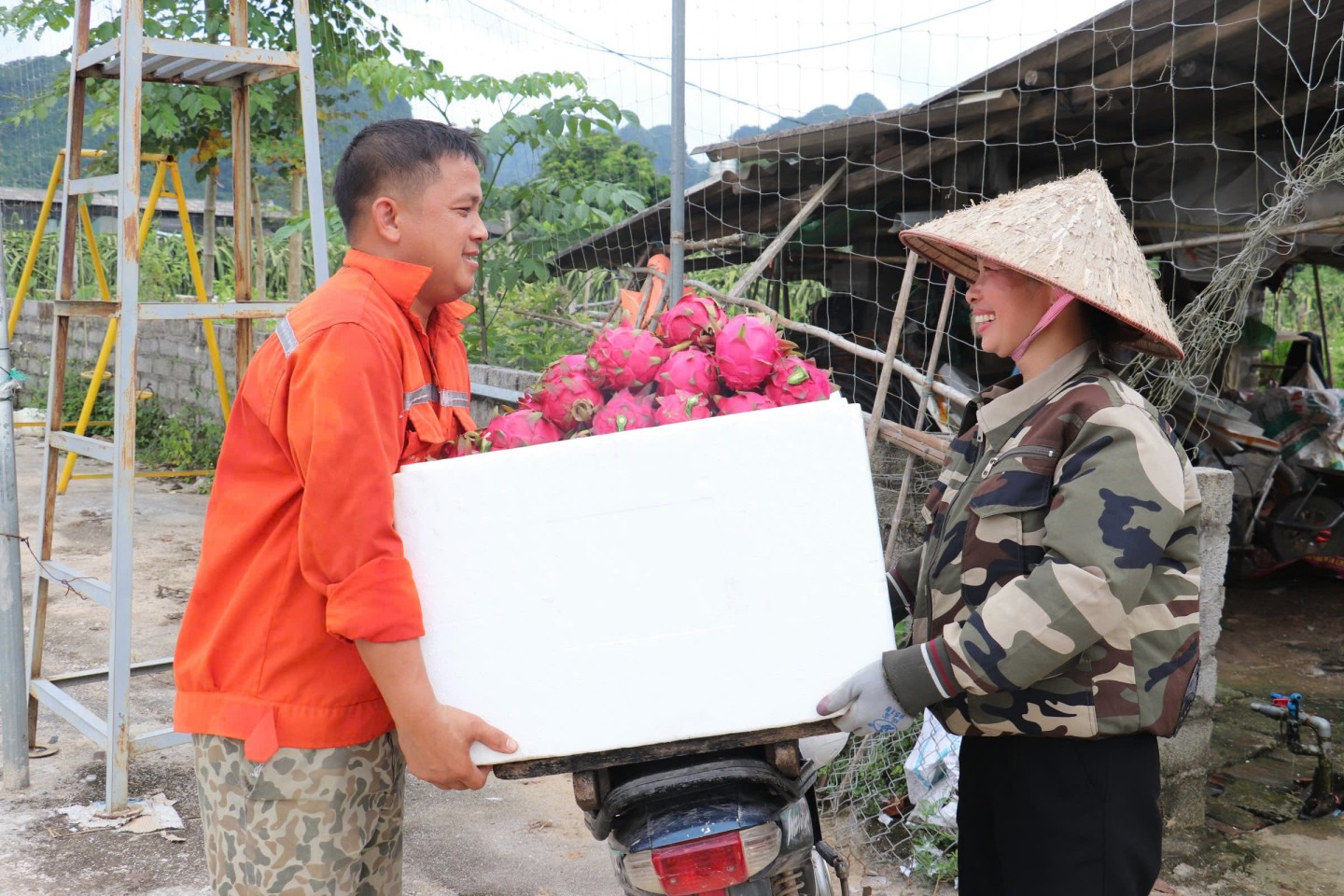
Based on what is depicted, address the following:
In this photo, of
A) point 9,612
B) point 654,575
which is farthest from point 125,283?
point 654,575

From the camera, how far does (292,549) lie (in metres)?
1.70

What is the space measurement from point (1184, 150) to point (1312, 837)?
110 inches

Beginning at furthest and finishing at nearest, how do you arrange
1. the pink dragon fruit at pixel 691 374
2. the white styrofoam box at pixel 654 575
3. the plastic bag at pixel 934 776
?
the plastic bag at pixel 934 776 < the pink dragon fruit at pixel 691 374 < the white styrofoam box at pixel 654 575

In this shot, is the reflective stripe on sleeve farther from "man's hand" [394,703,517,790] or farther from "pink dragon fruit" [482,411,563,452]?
"man's hand" [394,703,517,790]

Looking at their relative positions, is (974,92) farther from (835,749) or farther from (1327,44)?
(835,749)

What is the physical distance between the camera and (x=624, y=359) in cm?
182

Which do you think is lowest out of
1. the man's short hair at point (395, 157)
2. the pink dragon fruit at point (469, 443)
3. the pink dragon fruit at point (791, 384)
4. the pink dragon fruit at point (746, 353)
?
the pink dragon fruit at point (469, 443)

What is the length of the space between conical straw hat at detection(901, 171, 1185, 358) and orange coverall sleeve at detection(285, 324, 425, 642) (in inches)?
40.9

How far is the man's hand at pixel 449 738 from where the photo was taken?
155 centimetres

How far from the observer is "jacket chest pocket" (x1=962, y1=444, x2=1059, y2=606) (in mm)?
1738

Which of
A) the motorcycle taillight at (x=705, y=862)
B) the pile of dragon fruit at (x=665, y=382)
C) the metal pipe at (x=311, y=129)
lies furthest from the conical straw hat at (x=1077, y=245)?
the metal pipe at (x=311, y=129)

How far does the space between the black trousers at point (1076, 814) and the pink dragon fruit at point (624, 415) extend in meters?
0.86

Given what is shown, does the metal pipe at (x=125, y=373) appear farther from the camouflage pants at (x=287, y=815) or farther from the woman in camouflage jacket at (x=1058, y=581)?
the woman in camouflage jacket at (x=1058, y=581)

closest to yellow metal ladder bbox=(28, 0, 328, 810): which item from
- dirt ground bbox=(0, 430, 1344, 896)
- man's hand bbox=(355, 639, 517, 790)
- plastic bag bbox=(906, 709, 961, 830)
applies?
dirt ground bbox=(0, 430, 1344, 896)
